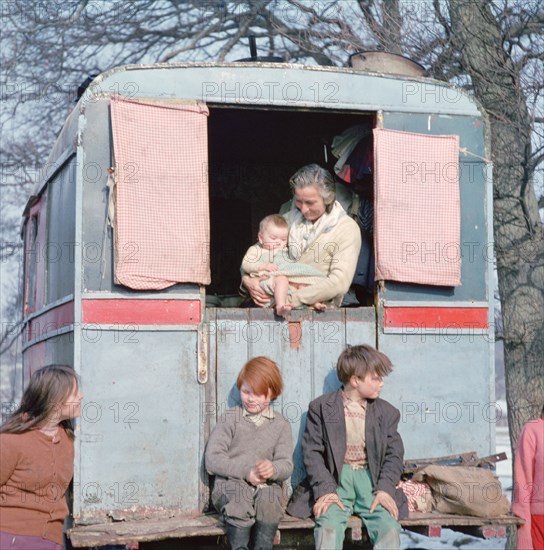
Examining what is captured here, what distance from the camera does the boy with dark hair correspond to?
5.57m

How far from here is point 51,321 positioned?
22.8 ft

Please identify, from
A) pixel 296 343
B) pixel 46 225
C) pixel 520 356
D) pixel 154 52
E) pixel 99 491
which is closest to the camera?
pixel 99 491

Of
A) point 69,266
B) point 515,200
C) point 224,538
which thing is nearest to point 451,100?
point 69,266

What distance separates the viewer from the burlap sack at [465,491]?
575cm

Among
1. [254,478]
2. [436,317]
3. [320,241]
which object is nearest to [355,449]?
[254,478]

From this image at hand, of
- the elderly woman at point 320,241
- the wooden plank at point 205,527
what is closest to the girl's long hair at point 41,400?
the wooden plank at point 205,527

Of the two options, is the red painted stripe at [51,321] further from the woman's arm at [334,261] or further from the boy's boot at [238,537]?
the boy's boot at [238,537]

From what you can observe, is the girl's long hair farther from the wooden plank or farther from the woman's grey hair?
the woman's grey hair

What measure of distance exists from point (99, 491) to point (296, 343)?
1.57 meters

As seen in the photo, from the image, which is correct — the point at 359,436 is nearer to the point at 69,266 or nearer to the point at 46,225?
the point at 69,266

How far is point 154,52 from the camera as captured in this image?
55.3ft

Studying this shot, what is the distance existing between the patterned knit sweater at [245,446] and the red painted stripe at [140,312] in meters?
0.68

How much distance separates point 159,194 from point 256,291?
953mm

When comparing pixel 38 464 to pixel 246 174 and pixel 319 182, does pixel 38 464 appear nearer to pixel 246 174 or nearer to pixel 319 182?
pixel 319 182
